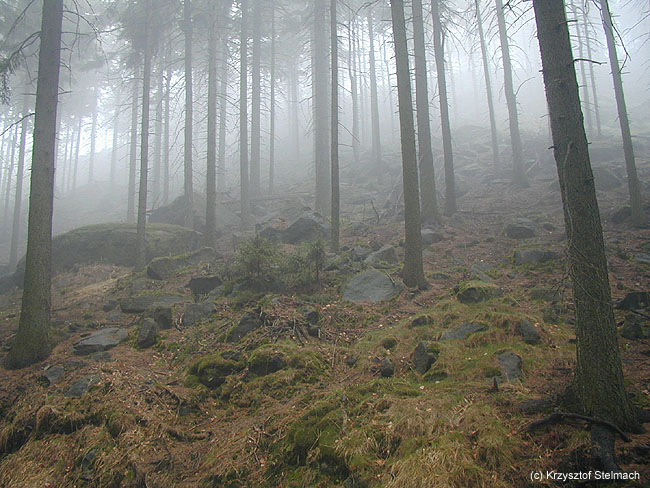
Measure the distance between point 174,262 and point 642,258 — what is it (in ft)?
45.1

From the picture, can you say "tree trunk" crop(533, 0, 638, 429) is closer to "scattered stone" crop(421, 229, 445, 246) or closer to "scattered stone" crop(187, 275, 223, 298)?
"scattered stone" crop(421, 229, 445, 246)

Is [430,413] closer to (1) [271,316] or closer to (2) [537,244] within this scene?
(1) [271,316]

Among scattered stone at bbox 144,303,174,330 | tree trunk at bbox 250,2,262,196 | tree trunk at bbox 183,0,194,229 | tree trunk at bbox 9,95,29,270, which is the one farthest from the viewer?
tree trunk at bbox 250,2,262,196

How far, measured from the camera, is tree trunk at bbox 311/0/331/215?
1912cm

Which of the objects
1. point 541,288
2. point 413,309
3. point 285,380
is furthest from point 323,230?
point 285,380

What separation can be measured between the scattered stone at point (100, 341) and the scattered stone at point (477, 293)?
23.5ft

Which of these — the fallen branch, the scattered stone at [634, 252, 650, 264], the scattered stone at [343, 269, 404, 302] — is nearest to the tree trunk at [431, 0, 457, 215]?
the scattered stone at [634, 252, 650, 264]

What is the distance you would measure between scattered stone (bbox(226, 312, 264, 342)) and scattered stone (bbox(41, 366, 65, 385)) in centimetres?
270

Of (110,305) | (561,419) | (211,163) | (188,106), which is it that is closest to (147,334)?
(110,305)

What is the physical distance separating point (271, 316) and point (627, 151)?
43.8ft

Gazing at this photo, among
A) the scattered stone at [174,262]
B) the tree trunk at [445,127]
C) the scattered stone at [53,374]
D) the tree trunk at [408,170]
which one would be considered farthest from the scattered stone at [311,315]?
the tree trunk at [445,127]

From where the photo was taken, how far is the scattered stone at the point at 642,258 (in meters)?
8.59

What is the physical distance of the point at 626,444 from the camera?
3250mm

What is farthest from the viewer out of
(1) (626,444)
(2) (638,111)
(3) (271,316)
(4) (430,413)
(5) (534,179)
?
(2) (638,111)
